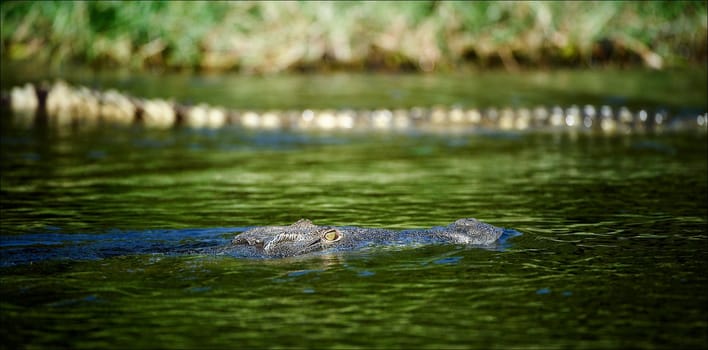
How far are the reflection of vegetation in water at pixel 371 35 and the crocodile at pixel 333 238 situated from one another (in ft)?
58.2

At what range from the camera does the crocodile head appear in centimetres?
883

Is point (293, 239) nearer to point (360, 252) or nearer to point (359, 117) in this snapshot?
point (360, 252)

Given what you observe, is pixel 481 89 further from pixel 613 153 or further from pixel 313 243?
pixel 313 243

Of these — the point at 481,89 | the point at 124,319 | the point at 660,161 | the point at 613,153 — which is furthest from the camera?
the point at 481,89

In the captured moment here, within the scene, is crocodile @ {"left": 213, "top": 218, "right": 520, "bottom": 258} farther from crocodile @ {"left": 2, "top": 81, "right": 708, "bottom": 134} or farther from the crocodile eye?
crocodile @ {"left": 2, "top": 81, "right": 708, "bottom": 134}

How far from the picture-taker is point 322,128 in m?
19.8

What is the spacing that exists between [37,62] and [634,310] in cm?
2649

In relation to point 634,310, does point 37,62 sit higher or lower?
higher

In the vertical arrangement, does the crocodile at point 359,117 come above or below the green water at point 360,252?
above

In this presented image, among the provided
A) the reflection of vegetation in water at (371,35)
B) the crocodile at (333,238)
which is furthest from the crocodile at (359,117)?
the crocodile at (333,238)

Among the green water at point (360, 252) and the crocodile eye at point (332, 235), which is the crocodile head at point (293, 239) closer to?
the crocodile eye at point (332, 235)

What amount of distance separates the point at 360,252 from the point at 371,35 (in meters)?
20.7

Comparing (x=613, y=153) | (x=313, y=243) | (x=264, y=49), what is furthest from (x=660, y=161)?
(x=264, y=49)

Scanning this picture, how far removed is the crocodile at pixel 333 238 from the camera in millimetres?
8844
